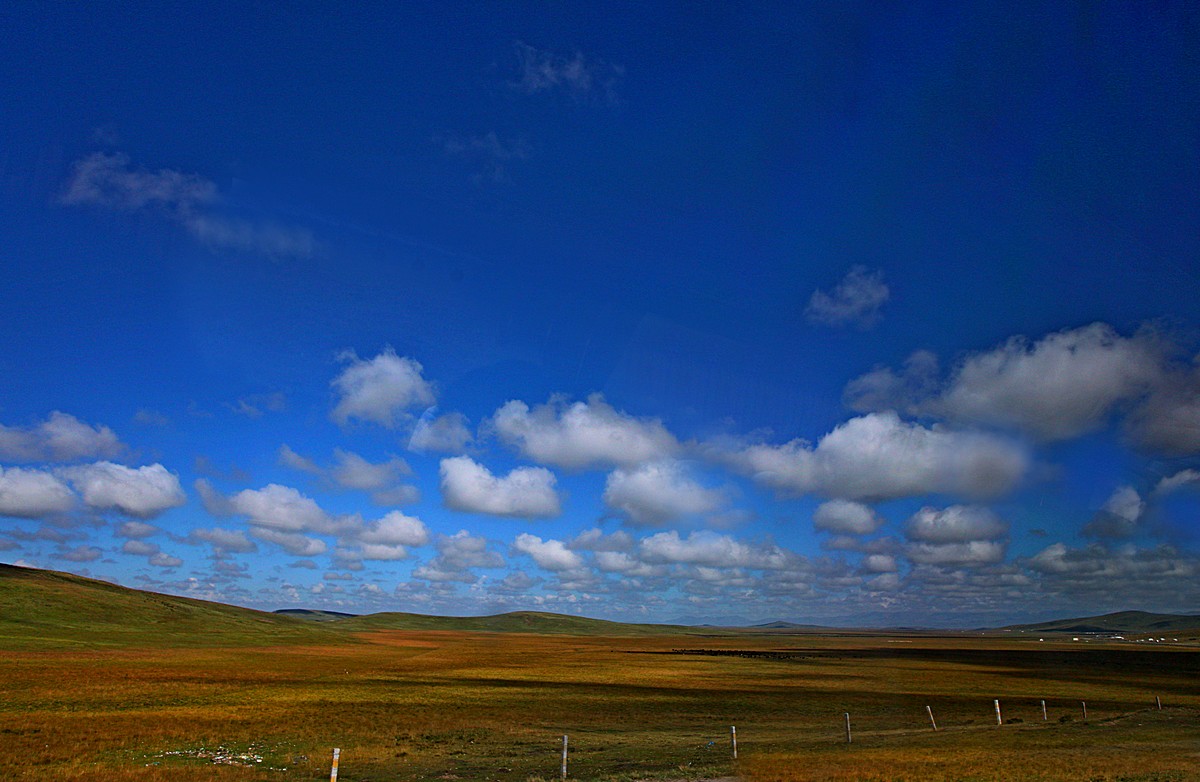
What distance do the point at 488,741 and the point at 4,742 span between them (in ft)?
66.7

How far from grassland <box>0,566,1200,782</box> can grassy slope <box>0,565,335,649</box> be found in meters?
52.6

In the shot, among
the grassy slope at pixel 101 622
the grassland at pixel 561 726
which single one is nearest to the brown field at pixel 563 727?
the grassland at pixel 561 726

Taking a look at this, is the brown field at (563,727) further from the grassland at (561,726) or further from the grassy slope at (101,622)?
the grassy slope at (101,622)

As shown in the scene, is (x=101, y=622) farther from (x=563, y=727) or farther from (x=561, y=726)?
(x=563, y=727)

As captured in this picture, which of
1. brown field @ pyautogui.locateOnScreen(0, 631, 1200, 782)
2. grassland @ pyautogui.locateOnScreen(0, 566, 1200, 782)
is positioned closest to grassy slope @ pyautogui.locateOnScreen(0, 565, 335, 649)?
grassland @ pyautogui.locateOnScreen(0, 566, 1200, 782)

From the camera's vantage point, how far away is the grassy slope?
121500 millimetres

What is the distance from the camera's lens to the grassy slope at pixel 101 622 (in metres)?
122

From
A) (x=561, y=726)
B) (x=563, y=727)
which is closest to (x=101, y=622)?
(x=561, y=726)

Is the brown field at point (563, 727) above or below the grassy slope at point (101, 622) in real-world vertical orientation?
above

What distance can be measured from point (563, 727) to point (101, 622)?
165141 mm

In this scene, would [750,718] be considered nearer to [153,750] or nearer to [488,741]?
[488,741]

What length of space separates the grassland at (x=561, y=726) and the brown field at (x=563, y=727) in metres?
0.17

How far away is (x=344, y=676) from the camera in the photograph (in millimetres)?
71125

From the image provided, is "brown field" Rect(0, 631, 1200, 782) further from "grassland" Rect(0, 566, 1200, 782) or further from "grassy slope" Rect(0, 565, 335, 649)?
"grassy slope" Rect(0, 565, 335, 649)
